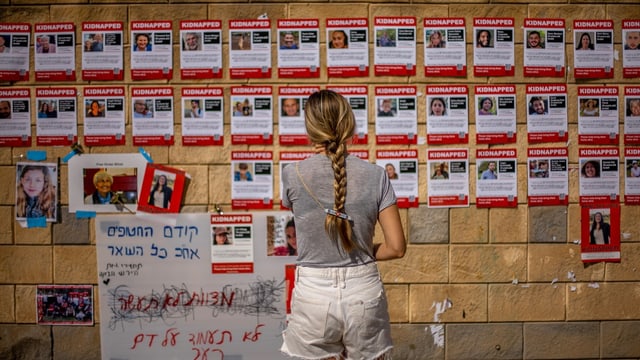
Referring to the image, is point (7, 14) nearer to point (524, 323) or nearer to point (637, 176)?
point (524, 323)

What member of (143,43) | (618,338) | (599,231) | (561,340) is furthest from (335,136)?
(618,338)

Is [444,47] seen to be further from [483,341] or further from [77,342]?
[77,342]

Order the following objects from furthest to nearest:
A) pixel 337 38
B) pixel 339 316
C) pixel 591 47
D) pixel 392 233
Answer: pixel 591 47 < pixel 337 38 < pixel 392 233 < pixel 339 316

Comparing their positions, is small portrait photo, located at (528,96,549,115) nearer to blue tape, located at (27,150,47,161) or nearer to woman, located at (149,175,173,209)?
woman, located at (149,175,173,209)

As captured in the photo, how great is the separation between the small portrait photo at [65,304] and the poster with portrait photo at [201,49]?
1.83 meters

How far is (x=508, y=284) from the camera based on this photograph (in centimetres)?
453

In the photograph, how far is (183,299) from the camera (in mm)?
4500

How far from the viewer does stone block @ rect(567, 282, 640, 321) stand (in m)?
4.55

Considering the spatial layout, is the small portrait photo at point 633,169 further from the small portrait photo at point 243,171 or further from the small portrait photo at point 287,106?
the small portrait photo at point 243,171

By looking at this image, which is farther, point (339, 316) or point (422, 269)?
point (422, 269)

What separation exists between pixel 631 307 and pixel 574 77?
6.00 feet

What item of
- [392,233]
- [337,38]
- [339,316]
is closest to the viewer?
[339,316]

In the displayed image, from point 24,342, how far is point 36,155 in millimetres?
1427

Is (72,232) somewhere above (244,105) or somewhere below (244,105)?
below
